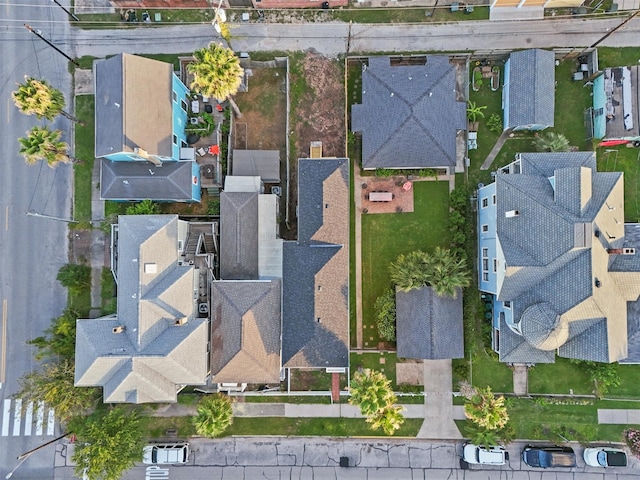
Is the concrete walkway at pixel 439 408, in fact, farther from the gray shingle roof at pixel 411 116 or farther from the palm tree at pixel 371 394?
the gray shingle roof at pixel 411 116

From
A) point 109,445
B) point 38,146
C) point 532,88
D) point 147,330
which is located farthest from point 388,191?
point 109,445

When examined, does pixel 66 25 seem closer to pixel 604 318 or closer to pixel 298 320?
pixel 298 320

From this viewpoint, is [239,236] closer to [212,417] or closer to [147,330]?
[147,330]

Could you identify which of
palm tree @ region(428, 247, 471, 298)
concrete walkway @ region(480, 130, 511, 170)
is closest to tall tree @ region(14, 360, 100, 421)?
palm tree @ region(428, 247, 471, 298)

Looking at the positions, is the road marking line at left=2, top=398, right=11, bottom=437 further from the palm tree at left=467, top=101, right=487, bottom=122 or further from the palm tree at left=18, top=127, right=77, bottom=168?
the palm tree at left=467, top=101, right=487, bottom=122

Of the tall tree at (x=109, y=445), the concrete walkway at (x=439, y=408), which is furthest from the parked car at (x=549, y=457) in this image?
the tall tree at (x=109, y=445)

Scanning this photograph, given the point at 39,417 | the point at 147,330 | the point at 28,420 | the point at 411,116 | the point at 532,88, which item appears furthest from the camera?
the point at 28,420
